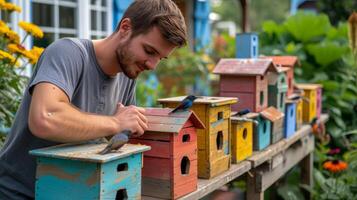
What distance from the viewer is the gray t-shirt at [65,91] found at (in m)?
1.86

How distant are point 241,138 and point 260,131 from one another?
329 mm

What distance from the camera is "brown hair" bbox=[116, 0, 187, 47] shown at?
1.90 metres

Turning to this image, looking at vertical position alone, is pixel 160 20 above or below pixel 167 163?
above

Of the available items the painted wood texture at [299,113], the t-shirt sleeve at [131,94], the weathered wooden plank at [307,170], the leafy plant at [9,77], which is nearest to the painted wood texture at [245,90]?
the painted wood texture at [299,113]

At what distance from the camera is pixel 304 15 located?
18.5ft

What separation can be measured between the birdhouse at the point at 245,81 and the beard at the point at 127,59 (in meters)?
1.21

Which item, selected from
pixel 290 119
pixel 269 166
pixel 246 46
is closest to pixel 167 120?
pixel 269 166

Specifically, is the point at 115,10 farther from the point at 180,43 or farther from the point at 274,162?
the point at 180,43

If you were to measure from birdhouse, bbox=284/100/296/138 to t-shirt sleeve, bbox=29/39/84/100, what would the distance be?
1.96 metres

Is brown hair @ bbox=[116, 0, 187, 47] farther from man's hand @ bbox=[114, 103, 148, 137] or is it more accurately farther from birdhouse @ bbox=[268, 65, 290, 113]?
birdhouse @ bbox=[268, 65, 290, 113]

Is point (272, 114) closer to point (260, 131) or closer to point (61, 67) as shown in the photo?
point (260, 131)

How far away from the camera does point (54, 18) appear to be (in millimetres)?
5945

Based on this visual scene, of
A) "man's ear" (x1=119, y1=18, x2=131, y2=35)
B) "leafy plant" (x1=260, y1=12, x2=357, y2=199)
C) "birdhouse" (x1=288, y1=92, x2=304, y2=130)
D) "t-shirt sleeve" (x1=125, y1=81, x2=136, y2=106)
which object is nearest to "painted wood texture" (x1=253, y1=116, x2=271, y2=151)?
"birdhouse" (x1=288, y1=92, x2=304, y2=130)

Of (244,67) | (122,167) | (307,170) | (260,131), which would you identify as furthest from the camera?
(307,170)
